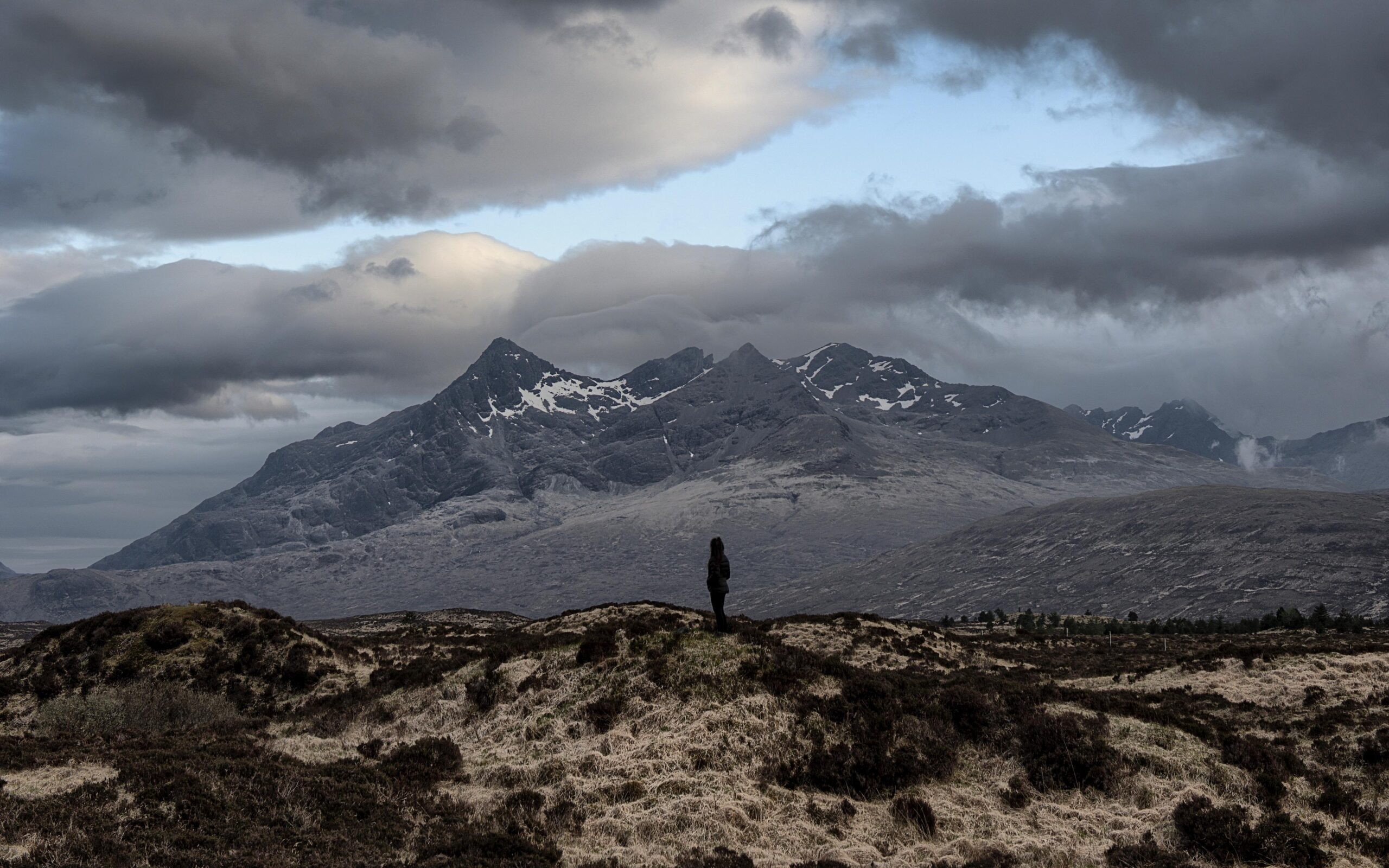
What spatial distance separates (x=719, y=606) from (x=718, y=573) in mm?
1460

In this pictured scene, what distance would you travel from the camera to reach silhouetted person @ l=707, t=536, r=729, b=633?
4203cm

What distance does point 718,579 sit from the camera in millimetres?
42750

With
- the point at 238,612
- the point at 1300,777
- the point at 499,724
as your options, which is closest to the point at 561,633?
the point at 499,724

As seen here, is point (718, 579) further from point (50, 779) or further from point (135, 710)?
point (135, 710)

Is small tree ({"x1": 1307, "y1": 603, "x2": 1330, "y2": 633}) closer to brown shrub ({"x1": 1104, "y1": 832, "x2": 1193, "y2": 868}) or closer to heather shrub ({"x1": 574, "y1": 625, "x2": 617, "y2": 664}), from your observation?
heather shrub ({"x1": 574, "y1": 625, "x2": 617, "y2": 664})

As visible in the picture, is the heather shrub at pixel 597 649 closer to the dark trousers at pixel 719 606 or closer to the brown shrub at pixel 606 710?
the brown shrub at pixel 606 710

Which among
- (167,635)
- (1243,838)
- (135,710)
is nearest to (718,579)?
(1243,838)

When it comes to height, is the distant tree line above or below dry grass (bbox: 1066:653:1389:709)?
below

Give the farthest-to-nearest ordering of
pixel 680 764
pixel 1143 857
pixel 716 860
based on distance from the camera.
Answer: pixel 680 764, pixel 1143 857, pixel 716 860

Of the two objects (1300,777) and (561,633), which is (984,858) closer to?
(1300,777)

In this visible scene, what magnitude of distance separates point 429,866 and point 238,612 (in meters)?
41.3

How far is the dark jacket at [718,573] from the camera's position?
42.4 metres

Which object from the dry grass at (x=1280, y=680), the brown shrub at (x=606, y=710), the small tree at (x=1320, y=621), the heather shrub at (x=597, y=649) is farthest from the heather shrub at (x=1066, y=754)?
the small tree at (x=1320, y=621)

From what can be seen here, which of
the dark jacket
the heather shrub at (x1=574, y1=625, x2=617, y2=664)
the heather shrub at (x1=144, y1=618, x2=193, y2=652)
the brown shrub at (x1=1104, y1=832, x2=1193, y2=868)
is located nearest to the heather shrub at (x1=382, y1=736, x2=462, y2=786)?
the heather shrub at (x1=574, y1=625, x2=617, y2=664)
